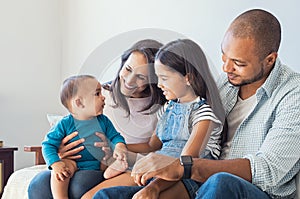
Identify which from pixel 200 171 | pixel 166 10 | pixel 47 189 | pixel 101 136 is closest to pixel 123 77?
pixel 101 136

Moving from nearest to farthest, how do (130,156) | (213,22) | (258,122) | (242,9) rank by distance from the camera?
(258,122) → (130,156) → (242,9) → (213,22)

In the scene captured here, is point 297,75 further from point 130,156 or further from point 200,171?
point 130,156

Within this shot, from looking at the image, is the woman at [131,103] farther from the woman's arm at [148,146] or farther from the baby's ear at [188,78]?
the baby's ear at [188,78]

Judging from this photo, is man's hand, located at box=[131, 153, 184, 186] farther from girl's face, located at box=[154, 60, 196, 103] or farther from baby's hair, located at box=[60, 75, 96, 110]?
baby's hair, located at box=[60, 75, 96, 110]

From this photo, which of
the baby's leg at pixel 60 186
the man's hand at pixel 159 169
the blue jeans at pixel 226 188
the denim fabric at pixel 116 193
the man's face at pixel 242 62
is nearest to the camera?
the blue jeans at pixel 226 188

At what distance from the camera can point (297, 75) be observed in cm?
163

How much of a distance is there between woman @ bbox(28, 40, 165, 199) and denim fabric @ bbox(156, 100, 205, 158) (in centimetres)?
15

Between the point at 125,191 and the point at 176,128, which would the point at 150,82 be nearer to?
the point at 176,128

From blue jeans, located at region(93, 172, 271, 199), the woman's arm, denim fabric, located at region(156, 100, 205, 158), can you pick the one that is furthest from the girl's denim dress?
blue jeans, located at region(93, 172, 271, 199)

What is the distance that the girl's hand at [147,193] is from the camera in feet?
4.67

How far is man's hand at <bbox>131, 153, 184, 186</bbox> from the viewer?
139 cm

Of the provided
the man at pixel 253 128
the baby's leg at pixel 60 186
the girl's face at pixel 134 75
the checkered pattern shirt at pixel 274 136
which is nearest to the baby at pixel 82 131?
the baby's leg at pixel 60 186

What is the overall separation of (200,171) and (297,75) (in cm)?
49

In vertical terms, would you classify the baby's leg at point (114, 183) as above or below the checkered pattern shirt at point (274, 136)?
below
